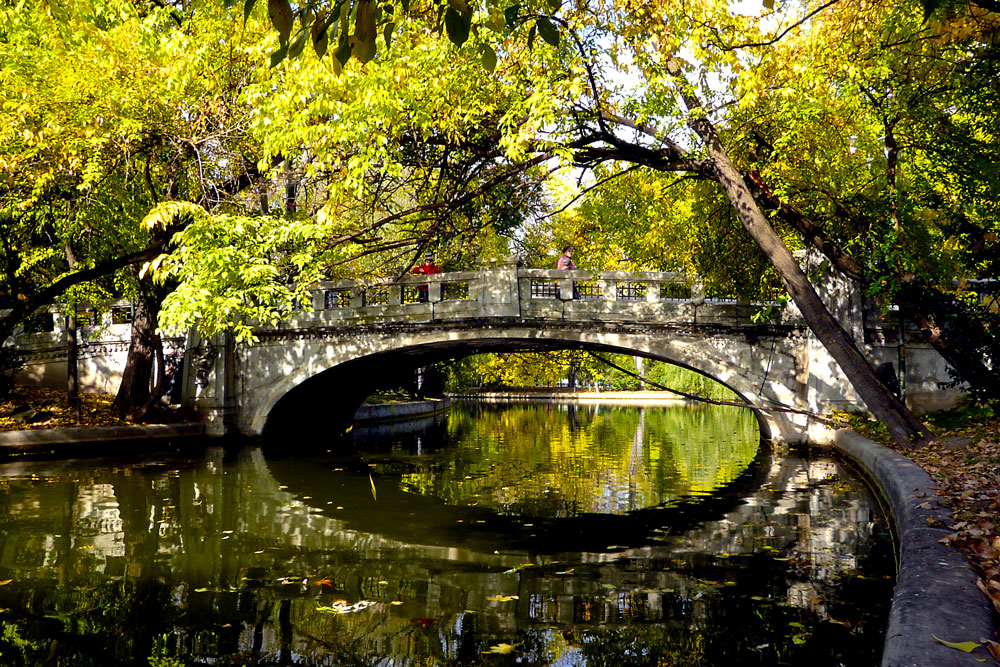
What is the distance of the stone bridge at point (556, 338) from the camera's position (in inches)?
528

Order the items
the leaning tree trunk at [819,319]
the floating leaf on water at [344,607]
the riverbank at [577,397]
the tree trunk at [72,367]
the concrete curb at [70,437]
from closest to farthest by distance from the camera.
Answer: the floating leaf on water at [344,607]
the leaning tree trunk at [819,319]
the concrete curb at [70,437]
the tree trunk at [72,367]
the riverbank at [577,397]

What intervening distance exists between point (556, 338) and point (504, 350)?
3.13 meters

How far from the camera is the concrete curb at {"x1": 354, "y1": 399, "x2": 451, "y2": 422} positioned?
2397 centimetres

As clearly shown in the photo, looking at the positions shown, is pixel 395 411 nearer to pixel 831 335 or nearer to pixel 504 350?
pixel 504 350

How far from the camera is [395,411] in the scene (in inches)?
1011

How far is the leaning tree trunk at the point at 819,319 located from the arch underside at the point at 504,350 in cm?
443

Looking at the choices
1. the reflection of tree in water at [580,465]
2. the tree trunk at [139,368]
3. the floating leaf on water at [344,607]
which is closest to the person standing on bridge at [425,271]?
the reflection of tree in water at [580,465]

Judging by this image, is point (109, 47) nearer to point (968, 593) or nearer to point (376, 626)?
point (376, 626)

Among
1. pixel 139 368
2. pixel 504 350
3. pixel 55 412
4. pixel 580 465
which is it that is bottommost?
pixel 580 465

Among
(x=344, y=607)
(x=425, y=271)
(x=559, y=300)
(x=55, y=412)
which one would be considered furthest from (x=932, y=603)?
(x=55, y=412)

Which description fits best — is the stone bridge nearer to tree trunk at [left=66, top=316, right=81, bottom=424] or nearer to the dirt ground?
the dirt ground

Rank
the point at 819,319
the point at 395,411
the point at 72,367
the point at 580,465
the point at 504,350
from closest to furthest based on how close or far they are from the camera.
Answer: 1. the point at 819,319
2. the point at 580,465
3. the point at 72,367
4. the point at 504,350
5. the point at 395,411

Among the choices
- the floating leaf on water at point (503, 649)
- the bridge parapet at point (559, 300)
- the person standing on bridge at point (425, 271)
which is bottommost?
the floating leaf on water at point (503, 649)

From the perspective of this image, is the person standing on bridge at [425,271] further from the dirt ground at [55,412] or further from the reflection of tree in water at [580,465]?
the dirt ground at [55,412]
